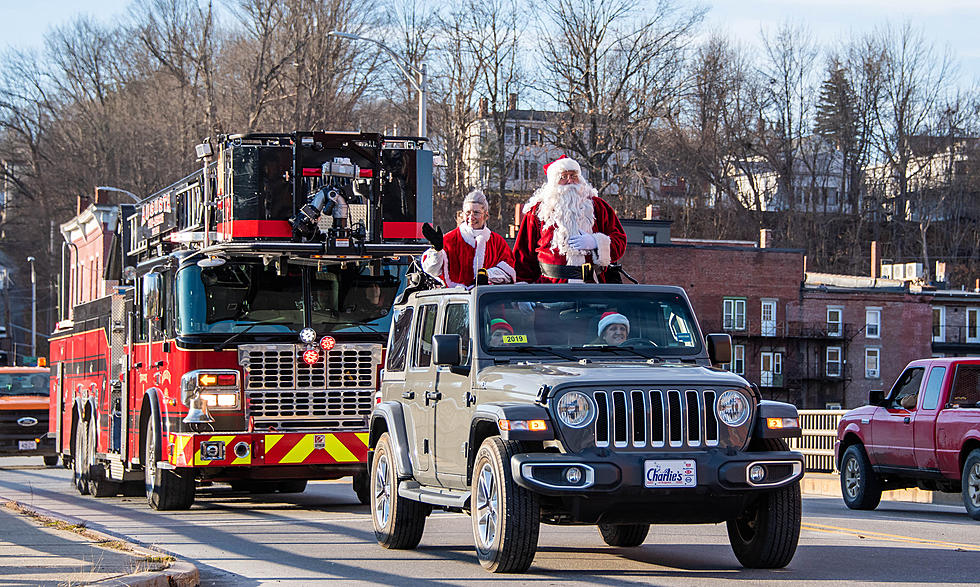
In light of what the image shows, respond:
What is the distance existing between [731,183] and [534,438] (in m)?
77.2

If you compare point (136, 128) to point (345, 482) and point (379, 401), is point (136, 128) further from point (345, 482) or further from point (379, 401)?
point (379, 401)

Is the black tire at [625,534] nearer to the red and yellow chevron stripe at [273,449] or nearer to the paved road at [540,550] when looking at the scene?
the paved road at [540,550]

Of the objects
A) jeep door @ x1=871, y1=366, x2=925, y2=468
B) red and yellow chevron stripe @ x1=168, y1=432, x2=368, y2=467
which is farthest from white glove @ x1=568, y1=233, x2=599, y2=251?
jeep door @ x1=871, y1=366, x2=925, y2=468

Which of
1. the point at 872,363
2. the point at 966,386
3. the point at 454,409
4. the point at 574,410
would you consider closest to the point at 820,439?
the point at 966,386

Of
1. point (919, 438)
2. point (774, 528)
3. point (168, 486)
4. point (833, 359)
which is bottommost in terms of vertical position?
point (833, 359)

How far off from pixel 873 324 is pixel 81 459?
6075 cm

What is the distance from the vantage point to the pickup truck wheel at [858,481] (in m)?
18.6

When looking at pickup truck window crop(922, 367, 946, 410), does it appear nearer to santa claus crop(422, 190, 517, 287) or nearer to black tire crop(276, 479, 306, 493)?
santa claus crop(422, 190, 517, 287)

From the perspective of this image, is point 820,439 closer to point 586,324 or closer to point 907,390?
point 907,390

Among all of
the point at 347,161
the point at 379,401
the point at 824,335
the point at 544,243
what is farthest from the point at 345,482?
the point at 824,335

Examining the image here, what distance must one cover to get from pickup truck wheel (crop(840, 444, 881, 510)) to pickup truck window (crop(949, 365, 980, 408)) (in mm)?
1879

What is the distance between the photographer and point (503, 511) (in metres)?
9.21

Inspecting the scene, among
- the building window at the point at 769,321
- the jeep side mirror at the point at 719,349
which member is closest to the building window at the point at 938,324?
the building window at the point at 769,321

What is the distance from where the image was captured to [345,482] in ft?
78.4
